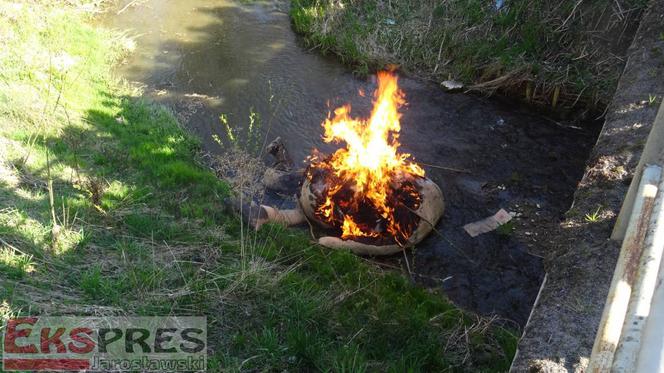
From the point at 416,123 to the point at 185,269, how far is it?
6.03 meters

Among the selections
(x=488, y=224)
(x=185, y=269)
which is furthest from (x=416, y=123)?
(x=185, y=269)

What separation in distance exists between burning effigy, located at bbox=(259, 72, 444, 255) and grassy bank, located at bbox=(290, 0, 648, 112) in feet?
14.3

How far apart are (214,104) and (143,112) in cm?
146

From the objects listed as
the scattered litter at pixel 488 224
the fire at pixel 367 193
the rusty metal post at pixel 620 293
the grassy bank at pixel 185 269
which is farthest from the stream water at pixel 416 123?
the rusty metal post at pixel 620 293

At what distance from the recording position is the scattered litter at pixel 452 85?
34.5ft

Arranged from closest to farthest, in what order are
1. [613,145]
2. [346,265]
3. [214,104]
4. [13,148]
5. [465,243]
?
1. [613,145]
2. [346,265]
3. [13,148]
4. [465,243]
5. [214,104]

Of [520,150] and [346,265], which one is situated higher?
[520,150]

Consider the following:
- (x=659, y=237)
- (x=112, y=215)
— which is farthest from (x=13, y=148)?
(x=659, y=237)

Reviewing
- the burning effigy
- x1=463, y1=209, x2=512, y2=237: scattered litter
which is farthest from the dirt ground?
the burning effigy

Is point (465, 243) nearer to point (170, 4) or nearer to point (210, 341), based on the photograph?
point (210, 341)

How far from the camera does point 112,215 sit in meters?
5.61

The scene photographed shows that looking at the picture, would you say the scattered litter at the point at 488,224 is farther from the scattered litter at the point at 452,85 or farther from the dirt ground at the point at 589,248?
the scattered litter at the point at 452,85

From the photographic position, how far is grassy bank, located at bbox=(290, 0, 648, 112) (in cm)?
950

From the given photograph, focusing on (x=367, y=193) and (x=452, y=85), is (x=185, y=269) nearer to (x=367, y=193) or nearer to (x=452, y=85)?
(x=367, y=193)
